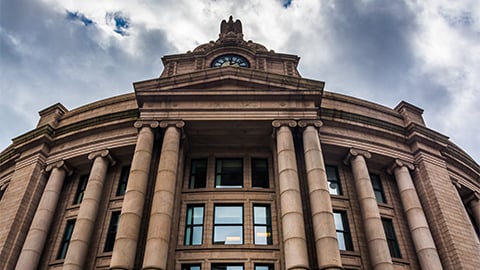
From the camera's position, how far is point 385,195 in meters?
25.4

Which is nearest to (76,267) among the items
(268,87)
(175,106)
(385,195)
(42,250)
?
(42,250)

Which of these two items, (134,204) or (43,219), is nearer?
(134,204)

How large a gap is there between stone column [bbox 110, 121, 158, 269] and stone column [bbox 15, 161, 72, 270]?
21.6ft

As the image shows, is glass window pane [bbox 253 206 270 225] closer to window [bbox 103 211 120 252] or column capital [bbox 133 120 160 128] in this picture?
column capital [bbox 133 120 160 128]

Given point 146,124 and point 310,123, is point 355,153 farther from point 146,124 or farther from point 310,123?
point 146,124

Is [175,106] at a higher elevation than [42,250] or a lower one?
higher

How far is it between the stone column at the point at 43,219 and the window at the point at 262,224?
1261 cm

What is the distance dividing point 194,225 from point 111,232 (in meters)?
5.08

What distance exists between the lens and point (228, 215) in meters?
22.2

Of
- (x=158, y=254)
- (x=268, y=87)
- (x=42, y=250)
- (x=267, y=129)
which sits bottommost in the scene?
(x=158, y=254)

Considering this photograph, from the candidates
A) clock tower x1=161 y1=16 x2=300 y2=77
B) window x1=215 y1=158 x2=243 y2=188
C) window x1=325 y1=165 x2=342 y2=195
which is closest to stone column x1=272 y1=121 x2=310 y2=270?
window x1=215 y1=158 x2=243 y2=188

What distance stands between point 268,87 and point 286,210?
8.35 meters

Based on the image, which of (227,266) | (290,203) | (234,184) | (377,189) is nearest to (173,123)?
(234,184)

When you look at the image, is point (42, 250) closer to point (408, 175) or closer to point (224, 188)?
point (224, 188)
